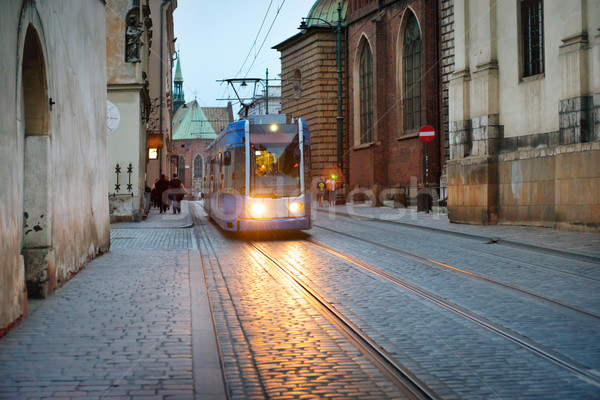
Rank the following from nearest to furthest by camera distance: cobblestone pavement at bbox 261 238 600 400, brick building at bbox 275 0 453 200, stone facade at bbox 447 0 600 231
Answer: cobblestone pavement at bbox 261 238 600 400
stone facade at bbox 447 0 600 231
brick building at bbox 275 0 453 200

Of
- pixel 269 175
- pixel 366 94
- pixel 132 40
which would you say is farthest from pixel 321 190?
pixel 269 175

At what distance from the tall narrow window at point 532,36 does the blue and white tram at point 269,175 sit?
258 inches

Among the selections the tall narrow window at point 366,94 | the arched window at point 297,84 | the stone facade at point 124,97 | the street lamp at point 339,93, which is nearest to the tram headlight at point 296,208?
the stone facade at point 124,97

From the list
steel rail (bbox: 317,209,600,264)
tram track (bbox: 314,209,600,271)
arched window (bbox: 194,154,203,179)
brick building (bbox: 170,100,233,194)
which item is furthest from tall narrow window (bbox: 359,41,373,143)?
arched window (bbox: 194,154,203,179)

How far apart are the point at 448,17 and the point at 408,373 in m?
25.2

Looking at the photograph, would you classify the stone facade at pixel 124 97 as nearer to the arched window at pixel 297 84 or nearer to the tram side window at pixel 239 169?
the tram side window at pixel 239 169

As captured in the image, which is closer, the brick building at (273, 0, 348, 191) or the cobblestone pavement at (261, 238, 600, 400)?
the cobblestone pavement at (261, 238, 600, 400)

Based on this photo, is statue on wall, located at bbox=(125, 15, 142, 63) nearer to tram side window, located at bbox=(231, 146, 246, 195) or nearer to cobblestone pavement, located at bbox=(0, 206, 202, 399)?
tram side window, located at bbox=(231, 146, 246, 195)

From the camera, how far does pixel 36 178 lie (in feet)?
27.8

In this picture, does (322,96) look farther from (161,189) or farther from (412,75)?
(161,189)

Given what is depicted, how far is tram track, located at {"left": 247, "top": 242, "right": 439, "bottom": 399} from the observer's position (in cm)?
488

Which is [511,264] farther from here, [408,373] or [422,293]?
[408,373]

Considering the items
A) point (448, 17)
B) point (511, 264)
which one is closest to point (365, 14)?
point (448, 17)

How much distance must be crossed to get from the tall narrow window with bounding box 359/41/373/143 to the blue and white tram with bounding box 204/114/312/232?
24.9m
